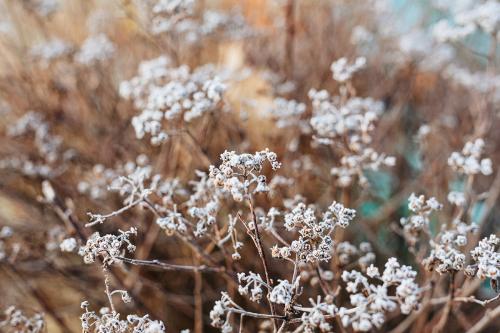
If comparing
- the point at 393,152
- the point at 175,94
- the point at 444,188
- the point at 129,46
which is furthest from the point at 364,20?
the point at 175,94

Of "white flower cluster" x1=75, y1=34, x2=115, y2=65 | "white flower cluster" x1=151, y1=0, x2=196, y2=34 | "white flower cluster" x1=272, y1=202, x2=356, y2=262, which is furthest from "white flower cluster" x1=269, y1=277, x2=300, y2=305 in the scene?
"white flower cluster" x1=75, y1=34, x2=115, y2=65

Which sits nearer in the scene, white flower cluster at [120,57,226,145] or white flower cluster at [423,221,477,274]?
white flower cluster at [423,221,477,274]

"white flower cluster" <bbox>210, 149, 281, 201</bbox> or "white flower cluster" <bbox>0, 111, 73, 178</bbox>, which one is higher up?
"white flower cluster" <bbox>0, 111, 73, 178</bbox>

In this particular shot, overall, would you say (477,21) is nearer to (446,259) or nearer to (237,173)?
(446,259)

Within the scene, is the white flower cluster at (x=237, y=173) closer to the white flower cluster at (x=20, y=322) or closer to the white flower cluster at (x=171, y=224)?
the white flower cluster at (x=171, y=224)

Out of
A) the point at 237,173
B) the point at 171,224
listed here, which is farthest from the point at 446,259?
the point at 171,224

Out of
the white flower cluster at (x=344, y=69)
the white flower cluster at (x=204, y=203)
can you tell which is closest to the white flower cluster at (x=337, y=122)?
the white flower cluster at (x=344, y=69)

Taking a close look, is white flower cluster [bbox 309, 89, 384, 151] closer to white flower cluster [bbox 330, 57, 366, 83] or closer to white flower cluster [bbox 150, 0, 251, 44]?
white flower cluster [bbox 330, 57, 366, 83]

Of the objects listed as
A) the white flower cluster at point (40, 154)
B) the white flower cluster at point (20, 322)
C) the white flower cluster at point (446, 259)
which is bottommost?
the white flower cluster at point (446, 259)

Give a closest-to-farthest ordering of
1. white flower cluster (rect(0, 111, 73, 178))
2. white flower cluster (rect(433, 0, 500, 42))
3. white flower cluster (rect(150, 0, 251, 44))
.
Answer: white flower cluster (rect(433, 0, 500, 42)) < white flower cluster (rect(150, 0, 251, 44)) < white flower cluster (rect(0, 111, 73, 178))

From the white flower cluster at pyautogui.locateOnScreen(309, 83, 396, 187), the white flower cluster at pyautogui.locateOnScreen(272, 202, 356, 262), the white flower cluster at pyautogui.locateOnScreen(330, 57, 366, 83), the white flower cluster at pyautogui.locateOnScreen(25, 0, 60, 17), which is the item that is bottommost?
the white flower cluster at pyautogui.locateOnScreen(272, 202, 356, 262)
